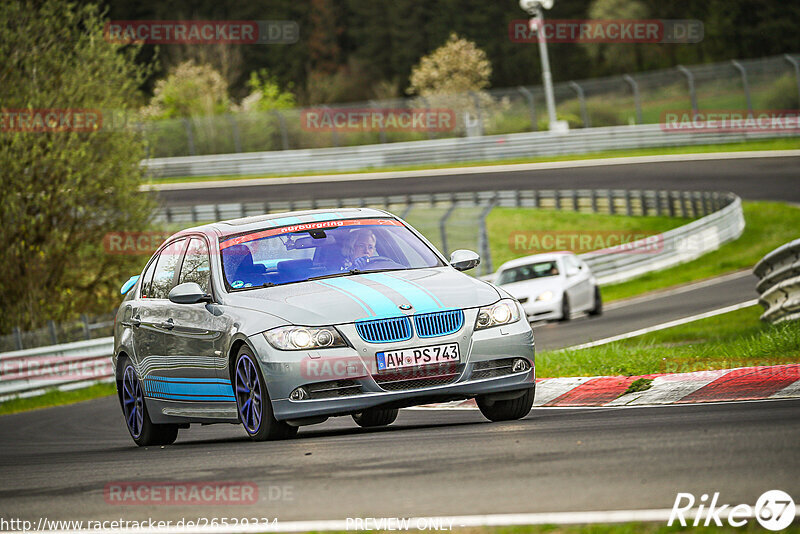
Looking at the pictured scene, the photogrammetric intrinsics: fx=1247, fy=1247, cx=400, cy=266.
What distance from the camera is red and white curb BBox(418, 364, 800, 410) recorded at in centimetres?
870

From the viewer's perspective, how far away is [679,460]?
234 inches

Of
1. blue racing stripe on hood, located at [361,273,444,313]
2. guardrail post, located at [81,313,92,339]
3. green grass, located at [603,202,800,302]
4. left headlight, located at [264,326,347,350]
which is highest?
blue racing stripe on hood, located at [361,273,444,313]

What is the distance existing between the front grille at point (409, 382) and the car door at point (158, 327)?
2.15 meters

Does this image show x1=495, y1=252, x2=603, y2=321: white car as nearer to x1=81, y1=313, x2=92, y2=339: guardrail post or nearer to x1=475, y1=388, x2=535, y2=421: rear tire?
x1=81, y1=313, x2=92, y2=339: guardrail post

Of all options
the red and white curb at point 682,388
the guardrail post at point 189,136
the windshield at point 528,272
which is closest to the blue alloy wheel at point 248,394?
the red and white curb at point 682,388

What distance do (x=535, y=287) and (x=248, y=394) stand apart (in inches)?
605

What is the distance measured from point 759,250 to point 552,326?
10.6 meters

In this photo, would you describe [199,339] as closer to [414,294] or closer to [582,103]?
[414,294]

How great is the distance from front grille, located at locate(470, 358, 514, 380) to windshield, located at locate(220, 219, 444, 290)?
3.90 feet

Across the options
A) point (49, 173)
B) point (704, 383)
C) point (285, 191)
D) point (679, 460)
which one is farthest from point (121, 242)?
point (285, 191)

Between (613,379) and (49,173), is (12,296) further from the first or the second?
(613,379)

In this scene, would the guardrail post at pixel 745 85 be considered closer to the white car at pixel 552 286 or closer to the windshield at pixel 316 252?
the white car at pixel 552 286

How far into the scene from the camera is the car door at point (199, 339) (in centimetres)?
892

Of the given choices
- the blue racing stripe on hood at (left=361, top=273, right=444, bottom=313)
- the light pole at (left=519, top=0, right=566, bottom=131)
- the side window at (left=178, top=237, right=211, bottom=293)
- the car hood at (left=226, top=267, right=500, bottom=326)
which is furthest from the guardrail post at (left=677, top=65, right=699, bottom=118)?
the blue racing stripe on hood at (left=361, top=273, right=444, bottom=313)
